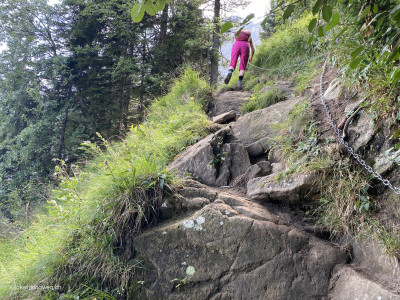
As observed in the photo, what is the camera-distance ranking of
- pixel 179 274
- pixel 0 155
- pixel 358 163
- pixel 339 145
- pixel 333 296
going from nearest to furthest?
pixel 333 296 < pixel 179 274 < pixel 358 163 < pixel 339 145 < pixel 0 155

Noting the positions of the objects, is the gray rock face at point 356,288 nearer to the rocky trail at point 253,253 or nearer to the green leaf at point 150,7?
the rocky trail at point 253,253

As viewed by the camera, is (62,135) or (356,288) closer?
(356,288)

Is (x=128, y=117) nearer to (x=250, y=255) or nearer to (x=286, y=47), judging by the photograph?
(x=286, y=47)

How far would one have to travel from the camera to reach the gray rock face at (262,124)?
16.5 ft

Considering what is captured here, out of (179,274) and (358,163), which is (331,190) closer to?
(358,163)

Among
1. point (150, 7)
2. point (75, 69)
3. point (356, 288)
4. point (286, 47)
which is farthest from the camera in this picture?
point (75, 69)

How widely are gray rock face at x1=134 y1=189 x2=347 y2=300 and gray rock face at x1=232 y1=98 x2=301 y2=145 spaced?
197cm

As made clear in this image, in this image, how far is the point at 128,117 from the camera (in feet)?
42.5

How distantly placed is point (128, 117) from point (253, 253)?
36.1 feet

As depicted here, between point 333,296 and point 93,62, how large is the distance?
1241cm

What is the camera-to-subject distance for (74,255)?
131 inches

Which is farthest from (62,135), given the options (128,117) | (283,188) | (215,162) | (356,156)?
(356,156)

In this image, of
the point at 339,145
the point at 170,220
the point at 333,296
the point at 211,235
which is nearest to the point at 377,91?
the point at 339,145

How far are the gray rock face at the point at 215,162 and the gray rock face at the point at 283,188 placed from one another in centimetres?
60
